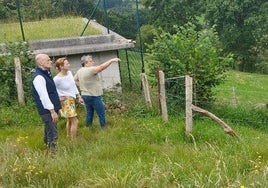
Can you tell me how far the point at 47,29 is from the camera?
575 inches

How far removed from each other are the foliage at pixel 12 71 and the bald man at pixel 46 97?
395cm

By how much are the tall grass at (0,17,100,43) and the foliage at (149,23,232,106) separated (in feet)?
9.45

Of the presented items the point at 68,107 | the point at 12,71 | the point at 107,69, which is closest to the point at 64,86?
the point at 68,107

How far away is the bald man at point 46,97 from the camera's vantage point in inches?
250

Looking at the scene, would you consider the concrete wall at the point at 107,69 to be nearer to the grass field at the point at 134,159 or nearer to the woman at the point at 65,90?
the grass field at the point at 134,159

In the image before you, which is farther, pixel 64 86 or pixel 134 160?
pixel 64 86

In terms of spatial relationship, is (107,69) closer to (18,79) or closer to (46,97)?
(18,79)

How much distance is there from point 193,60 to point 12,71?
478cm

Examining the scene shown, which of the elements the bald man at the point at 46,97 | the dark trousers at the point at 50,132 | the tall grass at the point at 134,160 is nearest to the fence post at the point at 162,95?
the tall grass at the point at 134,160

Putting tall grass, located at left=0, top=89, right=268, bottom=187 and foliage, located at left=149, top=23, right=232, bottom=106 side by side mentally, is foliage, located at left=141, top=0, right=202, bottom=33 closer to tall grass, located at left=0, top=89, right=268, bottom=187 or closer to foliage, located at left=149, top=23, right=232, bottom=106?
foliage, located at left=149, top=23, right=232, bottom=106

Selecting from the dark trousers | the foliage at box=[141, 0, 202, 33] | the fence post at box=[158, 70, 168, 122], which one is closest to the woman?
the dark trousers

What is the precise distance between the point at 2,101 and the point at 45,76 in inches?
169

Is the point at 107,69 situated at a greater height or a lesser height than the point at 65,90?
lesser

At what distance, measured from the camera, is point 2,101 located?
10328 millimetres
